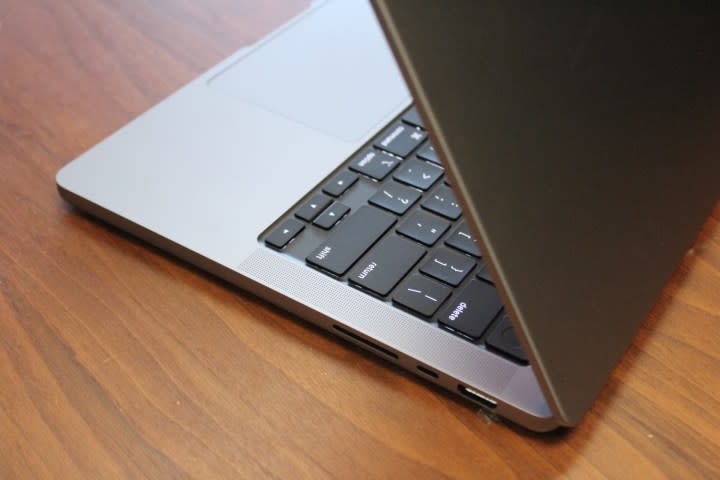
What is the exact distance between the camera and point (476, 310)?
48 cm

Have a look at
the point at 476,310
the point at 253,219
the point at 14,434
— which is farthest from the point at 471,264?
the point at 14,434

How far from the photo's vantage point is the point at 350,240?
1.77 ft

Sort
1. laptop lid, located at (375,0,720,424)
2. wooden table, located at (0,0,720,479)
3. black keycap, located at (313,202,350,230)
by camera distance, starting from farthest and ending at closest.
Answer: black keycap, located at (313,202,350,230) → wooden table, located at (0,0,720,479) → laptop lid, located at (375,0,720,424)

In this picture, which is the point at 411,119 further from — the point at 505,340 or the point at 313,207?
the point at 505,340

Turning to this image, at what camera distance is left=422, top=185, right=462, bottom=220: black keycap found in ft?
1.80

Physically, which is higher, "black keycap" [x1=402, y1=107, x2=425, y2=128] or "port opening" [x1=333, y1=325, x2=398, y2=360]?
"black keycap" [x1=402, y1=107, x2=425, y2=128]

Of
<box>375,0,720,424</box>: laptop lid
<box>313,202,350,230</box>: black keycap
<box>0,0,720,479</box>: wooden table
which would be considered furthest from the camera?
<box>313,202,350,230</box>: black keycap

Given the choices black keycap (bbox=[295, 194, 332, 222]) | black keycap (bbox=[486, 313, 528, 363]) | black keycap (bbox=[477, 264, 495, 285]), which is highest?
black keycap (bbox=[295, 194, 332, 222])

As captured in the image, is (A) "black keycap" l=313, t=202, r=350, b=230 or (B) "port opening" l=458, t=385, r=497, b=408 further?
(A) "black keycap" l=313, t=202, r=350, b=230

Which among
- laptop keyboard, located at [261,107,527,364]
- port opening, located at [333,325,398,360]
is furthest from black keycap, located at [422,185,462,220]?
port opening, located at [333,325,398,360]

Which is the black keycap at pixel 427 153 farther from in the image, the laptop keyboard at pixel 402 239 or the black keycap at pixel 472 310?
the black keycap at pixel 472 310

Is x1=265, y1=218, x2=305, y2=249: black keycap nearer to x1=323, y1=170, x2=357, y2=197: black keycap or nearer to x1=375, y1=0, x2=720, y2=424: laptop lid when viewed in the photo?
x1=323, y1=170, x2=357, y2=197: black keycap

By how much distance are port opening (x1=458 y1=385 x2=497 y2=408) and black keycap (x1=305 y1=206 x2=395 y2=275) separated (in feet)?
0.35

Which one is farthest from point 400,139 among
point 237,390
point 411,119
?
point 237,390
